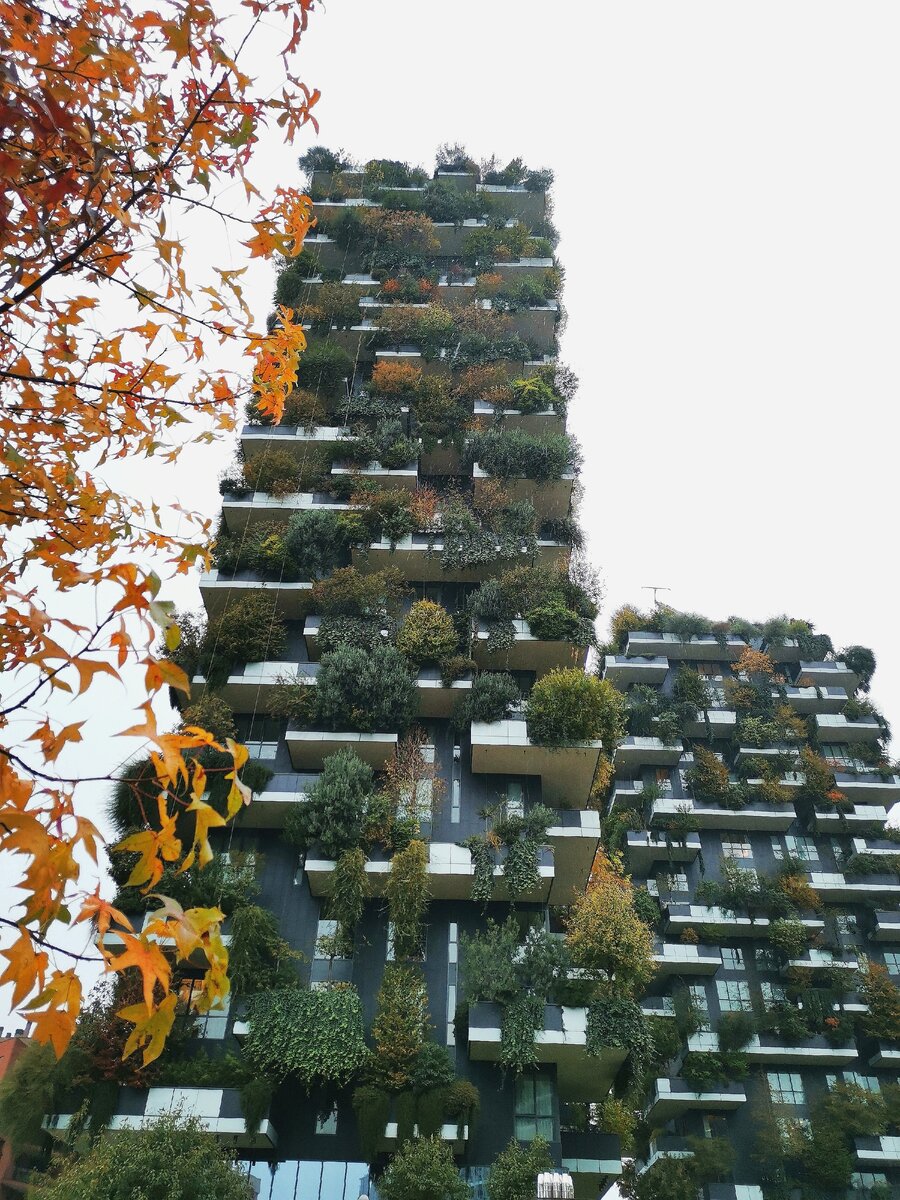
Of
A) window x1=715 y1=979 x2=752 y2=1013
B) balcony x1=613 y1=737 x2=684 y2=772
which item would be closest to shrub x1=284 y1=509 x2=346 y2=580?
balcony x1=613 y1=737 x2=684 y2=772

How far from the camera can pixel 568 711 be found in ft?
61.4

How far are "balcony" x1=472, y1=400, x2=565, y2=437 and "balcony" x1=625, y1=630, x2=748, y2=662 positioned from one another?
14452 mm

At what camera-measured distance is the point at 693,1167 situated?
2511cm

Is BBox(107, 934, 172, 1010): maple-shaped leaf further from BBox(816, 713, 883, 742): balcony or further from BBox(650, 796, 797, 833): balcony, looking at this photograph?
BBox(816, 713, 883, 742): balcony

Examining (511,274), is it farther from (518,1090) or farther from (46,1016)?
(46,1016)

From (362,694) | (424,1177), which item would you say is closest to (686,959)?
(362,694)

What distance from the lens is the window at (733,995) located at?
98.2 ft

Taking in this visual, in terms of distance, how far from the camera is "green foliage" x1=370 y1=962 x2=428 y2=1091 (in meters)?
15.1

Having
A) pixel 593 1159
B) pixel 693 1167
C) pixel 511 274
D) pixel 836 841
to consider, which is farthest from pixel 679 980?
pixel 511 274

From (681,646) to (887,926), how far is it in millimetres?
13922

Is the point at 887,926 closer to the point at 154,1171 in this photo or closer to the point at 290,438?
the point at 290,438

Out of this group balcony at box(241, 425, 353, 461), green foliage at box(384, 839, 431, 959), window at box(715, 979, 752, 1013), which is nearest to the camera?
green foliage at box(384, 839, 431, 959)

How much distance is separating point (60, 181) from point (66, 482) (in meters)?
1.36

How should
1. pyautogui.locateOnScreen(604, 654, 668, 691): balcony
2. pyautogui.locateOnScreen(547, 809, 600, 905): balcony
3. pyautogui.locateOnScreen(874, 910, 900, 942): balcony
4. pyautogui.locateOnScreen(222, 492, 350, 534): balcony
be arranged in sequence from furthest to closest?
pyautogui.locateOnScreen(604, 654, 668, 691): balcony → pyautogui.locateOnScreen(874, 910, 900, 942): balcony → pyautogui.locateOnScreen(222, 492, 350, 534): balcony → pyautogui.locateOnScreen(547, 809, 600, 905): balcony
